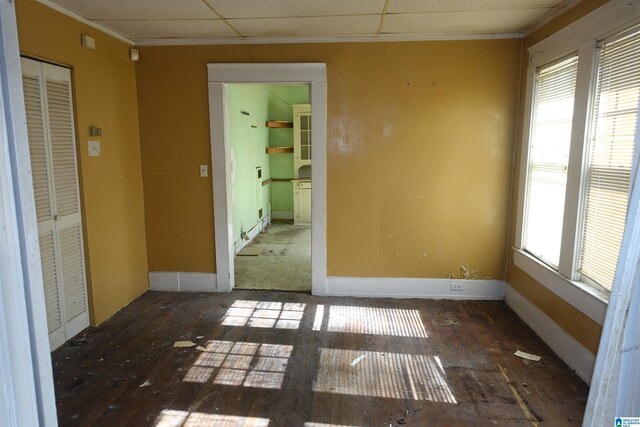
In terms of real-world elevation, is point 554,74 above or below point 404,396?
above

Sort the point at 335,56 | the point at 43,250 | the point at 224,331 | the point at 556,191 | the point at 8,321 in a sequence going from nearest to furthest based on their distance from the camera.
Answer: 1. the point at 8,321
2. the point at 43,250
3. the point at 556,191
4. the point at 224,331
5. the point at 335,56

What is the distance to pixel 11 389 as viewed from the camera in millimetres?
1049

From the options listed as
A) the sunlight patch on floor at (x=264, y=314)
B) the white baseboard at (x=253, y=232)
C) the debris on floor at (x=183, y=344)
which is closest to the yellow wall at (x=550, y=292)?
the sunlight patch on floor at (x=264, y=314)

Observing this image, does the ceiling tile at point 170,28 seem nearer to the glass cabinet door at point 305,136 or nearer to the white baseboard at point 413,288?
the white baseboard at point 413,288

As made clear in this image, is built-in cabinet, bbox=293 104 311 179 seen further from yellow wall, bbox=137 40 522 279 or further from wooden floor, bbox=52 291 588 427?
wooden floor, bbox=52 291 588 427

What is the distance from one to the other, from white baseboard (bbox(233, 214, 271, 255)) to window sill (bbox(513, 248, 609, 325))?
3883 mm

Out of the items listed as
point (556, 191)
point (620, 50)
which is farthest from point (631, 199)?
point (556, 191)

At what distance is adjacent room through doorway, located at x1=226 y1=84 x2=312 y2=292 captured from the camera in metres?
5.36

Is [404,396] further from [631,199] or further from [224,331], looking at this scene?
[631,199]

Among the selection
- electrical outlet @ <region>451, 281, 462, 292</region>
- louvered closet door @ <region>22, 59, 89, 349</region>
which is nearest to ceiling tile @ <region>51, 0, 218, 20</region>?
louvered closet door @ <region>22, 59, 89, 349</region>

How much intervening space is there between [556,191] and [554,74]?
38.5 inches

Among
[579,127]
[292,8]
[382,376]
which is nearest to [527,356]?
[382,376]

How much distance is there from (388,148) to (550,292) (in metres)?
1.98

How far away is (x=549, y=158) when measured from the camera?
350cm
